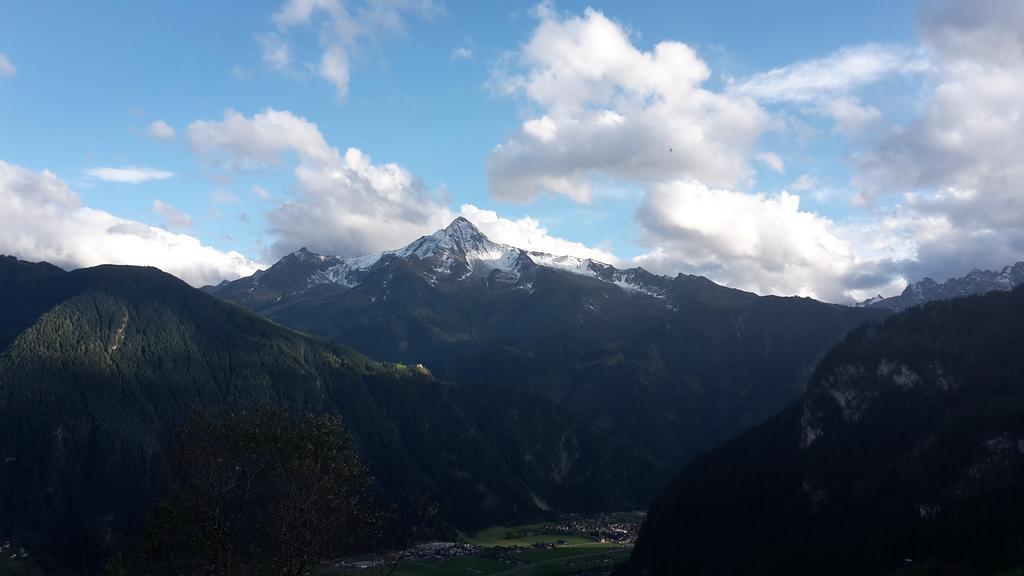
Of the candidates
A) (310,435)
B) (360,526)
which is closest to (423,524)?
(360,526)

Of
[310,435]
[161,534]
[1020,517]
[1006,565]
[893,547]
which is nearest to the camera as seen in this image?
[161,534]

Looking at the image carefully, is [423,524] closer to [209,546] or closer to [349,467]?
[349,467]

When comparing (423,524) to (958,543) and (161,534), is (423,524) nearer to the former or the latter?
(161,534)

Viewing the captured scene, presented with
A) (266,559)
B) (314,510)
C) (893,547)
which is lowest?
(893,547)

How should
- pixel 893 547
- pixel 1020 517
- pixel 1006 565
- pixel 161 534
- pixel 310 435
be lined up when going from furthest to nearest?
pixel 893 547, pixel 1020 517, pixel 1006 565, pixel 310 435, pixel 161 534

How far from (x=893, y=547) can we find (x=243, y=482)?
18996 centimetres

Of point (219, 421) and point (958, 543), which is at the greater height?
point (219, 421)

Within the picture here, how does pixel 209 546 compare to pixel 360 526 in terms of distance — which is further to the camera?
pixel 360 526

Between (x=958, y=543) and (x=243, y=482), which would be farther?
(x=958, y=543)

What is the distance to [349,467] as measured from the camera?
59.6 m

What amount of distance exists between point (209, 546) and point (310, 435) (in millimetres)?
10229

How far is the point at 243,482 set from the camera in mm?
57656

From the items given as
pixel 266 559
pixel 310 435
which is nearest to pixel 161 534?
pixel 266 559

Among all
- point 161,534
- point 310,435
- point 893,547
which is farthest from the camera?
point 893,547
